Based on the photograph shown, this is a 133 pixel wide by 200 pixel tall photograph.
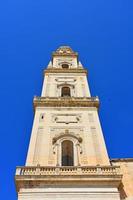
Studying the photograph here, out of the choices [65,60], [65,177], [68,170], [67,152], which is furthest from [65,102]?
[65,60]

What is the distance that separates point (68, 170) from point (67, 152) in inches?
160

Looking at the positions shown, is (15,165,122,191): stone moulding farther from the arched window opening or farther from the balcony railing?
the arched window opening

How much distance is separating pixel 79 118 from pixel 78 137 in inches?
130

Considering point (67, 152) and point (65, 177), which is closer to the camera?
point (65, 177)

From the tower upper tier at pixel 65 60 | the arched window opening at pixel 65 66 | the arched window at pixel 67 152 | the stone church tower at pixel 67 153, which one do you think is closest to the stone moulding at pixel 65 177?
the stone church tower at pixel 67 153

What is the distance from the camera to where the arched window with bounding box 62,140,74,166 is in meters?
26.4

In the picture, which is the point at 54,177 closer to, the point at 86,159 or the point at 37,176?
the point at 37,176

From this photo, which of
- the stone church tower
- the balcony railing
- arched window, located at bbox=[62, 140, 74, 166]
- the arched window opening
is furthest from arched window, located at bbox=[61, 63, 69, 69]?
the balcony railing

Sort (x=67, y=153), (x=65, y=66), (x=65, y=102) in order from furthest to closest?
(x=65, y=66) → (x=65, y=102) → (x=67, y=153)

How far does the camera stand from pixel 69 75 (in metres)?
40.8

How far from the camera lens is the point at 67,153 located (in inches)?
1067

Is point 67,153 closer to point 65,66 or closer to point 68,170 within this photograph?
point 68,170

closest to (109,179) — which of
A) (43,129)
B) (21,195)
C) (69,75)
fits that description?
(21,195)

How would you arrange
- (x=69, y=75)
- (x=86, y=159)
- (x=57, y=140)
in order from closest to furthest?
(x=86, y=159)
(x=57, y=140)
(x=69, y=75)
